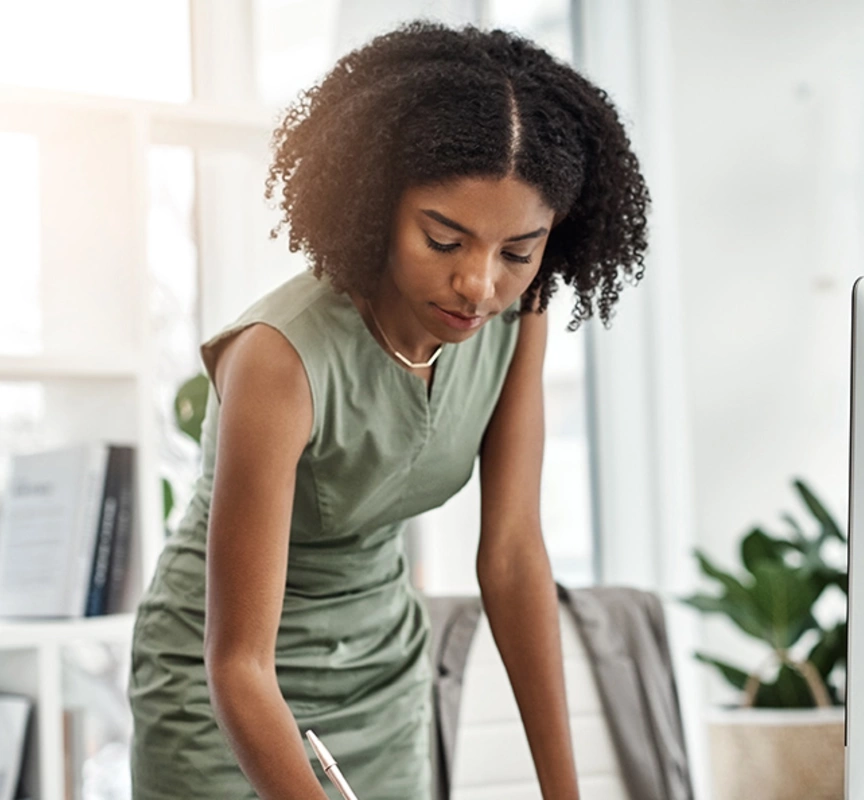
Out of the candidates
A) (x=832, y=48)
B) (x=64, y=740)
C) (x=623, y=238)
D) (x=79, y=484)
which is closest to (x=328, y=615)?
(x=623, y=238)

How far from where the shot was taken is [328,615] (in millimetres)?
1312

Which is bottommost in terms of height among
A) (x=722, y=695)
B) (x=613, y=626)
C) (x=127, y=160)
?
(x=722, y=695)

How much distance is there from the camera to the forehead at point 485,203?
3.40 ft

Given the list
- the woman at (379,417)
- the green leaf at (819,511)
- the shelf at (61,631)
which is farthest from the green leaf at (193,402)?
the green leaf at (819,511)

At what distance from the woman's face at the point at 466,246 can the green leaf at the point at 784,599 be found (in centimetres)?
164

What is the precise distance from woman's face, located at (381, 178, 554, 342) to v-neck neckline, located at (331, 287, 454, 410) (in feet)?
0.34

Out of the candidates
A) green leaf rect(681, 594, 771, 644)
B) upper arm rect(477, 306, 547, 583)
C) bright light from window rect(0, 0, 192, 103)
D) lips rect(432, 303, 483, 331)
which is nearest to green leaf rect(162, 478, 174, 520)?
bright light from window rect(0, 0, 192, 103)

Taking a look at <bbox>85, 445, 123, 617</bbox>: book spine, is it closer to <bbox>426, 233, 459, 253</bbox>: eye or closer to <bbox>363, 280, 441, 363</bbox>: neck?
<bbox>363, 280, 441, 363</bbox>: neck

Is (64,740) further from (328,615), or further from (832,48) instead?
(832,48)

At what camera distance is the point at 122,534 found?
1983mm

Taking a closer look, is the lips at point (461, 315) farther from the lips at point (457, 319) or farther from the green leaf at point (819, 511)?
the green leaf at point (819, 511)

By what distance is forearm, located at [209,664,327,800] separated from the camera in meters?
0.97

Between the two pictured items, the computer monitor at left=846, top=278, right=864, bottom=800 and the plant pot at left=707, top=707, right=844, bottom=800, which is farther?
the plant pot at left=707, top=707, right=844, bottom=800

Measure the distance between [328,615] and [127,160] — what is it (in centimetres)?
96
